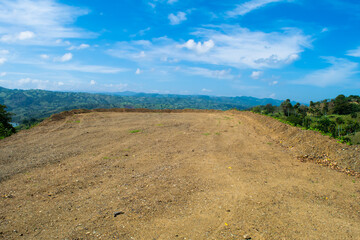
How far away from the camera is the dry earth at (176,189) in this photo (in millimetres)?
4629

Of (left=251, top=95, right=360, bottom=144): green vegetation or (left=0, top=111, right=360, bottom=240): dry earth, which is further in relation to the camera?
(left=251, top=95, right=360, bottom=144): green vegetation

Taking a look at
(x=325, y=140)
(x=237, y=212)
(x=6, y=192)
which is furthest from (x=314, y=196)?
(x=6, y=192)

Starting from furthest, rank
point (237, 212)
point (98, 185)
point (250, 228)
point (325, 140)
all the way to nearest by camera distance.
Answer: point (325, 140)
point (98, 185)
point (237, 212)
point (250, 228)

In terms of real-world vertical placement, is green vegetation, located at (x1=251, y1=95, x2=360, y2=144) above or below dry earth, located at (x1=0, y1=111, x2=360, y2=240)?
above

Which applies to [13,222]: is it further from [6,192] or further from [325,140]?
[325,140]

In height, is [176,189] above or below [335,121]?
below

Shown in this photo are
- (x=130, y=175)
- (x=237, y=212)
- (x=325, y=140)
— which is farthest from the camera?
(x=325, y=140)

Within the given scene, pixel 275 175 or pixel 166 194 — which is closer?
pixel 166 194

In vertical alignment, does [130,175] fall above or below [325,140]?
below

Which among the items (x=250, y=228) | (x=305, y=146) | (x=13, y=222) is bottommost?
(x=13, y=222)

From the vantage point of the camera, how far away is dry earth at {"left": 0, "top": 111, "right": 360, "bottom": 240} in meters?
4.63

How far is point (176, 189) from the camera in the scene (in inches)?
252

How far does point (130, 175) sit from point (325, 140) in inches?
379

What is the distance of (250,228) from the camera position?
4641mm
